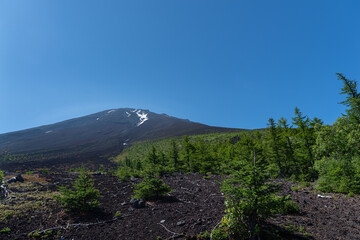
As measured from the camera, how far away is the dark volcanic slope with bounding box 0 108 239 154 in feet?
275

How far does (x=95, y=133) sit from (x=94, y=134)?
9.01ft

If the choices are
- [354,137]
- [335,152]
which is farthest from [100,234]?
[335,152]

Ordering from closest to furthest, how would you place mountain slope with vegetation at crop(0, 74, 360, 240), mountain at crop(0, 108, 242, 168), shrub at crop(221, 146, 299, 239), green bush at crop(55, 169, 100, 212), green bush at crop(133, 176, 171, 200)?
1. shrub at crop(221, 146, 299, 239)
2. mountain slope with vegetation at crop(0, 74, 360, 240)
3. green bush at crop(55, 169, 100, 212)
4. green bush at crop(133, 176, 171, 200)
5. mountain at crop(0, 108, 242, 168)

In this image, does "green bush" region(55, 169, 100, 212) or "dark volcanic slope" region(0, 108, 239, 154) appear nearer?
"green bush" region(55, 169, 100, 212)

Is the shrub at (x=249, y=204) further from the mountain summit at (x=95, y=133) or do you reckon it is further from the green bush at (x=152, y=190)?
the mountain summit at (x=95, y=133)

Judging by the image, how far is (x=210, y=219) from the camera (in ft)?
18.5

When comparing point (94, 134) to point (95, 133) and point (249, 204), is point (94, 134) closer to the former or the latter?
point (95, 133)

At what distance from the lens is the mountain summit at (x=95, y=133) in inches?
3177

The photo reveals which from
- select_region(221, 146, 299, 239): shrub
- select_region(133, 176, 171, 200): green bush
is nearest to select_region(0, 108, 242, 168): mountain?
select_region(133, 176, 171, 200): green bush

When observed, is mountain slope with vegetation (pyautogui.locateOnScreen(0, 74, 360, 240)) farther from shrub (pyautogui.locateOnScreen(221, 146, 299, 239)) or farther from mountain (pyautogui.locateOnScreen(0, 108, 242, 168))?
mountain (pyautogui.locateOnScreen(0, 108, 242, 168))

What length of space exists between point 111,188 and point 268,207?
11.2 metres

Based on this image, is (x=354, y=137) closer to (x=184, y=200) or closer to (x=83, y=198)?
(x=184, y=200)

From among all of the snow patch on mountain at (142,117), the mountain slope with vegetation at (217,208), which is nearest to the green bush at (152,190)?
the mountain slope with vegetation at (217,208)

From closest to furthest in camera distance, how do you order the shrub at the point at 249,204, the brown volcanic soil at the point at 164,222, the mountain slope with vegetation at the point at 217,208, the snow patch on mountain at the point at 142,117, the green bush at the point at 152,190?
the shrub at the point at 249,204 → the mountain slope with vegetation at the point at 217,208 → the brown volcanic soil at the point at 164,222 → the green bush at the point at 152,190 → the snow patch on mountain at the point at 142,117
